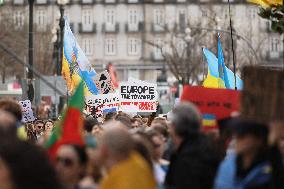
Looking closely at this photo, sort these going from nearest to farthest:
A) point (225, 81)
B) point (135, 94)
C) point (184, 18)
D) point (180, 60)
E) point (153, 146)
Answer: point (153, 146) → point (225, 81) → point (135, 94) → point (180, 60) → point (184, 18)

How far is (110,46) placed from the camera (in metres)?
112

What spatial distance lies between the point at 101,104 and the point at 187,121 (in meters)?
13.5

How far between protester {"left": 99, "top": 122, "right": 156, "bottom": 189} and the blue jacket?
454 mm

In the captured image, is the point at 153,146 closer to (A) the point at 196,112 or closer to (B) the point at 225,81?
(A) the point at 196,112

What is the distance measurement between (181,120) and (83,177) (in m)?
1.27

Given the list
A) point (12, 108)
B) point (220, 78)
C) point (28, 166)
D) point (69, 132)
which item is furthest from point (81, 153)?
point (220, 78)

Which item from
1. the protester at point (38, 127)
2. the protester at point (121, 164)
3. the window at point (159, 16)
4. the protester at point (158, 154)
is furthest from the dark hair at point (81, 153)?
the window at point (159, 16)

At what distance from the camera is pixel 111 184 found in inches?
324

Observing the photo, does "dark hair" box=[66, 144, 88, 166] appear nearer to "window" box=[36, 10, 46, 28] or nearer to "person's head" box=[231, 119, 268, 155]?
"person's head" box=[231, 119, 268, 155]

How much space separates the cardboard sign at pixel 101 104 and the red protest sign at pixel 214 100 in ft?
39.8

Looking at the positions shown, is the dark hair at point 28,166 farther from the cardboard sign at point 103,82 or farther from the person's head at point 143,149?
the cardboard sign at point 103,82

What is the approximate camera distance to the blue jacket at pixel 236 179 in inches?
330

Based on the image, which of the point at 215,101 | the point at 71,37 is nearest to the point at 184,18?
the point at 71,37

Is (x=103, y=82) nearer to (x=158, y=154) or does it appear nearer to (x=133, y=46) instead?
(x=158, y=154)
